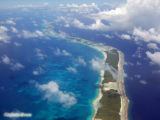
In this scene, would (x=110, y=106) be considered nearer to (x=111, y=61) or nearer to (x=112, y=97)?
(x=112, y=97)

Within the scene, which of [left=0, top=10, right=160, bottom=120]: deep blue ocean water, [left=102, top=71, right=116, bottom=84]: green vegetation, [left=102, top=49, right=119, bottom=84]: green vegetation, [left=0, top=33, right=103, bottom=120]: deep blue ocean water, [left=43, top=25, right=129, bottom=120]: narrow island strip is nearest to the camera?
[left=43, top=25, right=129, bottom=120]: narrow island strip

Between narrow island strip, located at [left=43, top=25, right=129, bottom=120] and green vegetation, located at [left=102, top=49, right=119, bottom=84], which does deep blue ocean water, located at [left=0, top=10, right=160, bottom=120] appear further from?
green vegetation, located at [left=102, top=49, right=119, bottom=84]

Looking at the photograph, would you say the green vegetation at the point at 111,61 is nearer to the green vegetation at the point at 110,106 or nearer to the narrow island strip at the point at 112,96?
the narrow island strip at the point at 112,96

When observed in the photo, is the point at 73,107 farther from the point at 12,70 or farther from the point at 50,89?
the point at 12,70

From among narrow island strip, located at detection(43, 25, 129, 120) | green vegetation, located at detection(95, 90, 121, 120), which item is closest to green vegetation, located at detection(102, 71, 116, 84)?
narrow island strip, located at detection(43, 25, 129, 120)

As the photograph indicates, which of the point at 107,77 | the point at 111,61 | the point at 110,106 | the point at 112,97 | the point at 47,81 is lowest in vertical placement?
the point at 110,106

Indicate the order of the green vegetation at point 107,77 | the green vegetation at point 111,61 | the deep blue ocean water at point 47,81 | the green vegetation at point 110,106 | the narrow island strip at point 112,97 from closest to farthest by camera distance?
1. the green vegetation at point 110,106
2. the narrow island strip at point 112,97
3. the deep blue ocean water at point 47,81
4. the green vegetation at point 107,77
5. the green vegetation at point 111,61

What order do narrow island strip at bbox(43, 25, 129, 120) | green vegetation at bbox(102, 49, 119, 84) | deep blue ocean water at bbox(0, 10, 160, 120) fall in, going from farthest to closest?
1. green vegetation at bbox(102, 49, 119, 84)
2. deep blue ocean water at bbox(0, 10, 160, 120)
3. narrow island strip at bbox(43, 25, 129, 120)

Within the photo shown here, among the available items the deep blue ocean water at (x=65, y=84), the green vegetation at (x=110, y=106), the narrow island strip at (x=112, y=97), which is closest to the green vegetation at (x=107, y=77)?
the narrow island strip at (x=112, y=97)

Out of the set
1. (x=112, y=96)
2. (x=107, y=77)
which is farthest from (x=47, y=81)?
(x=112, y=96)
